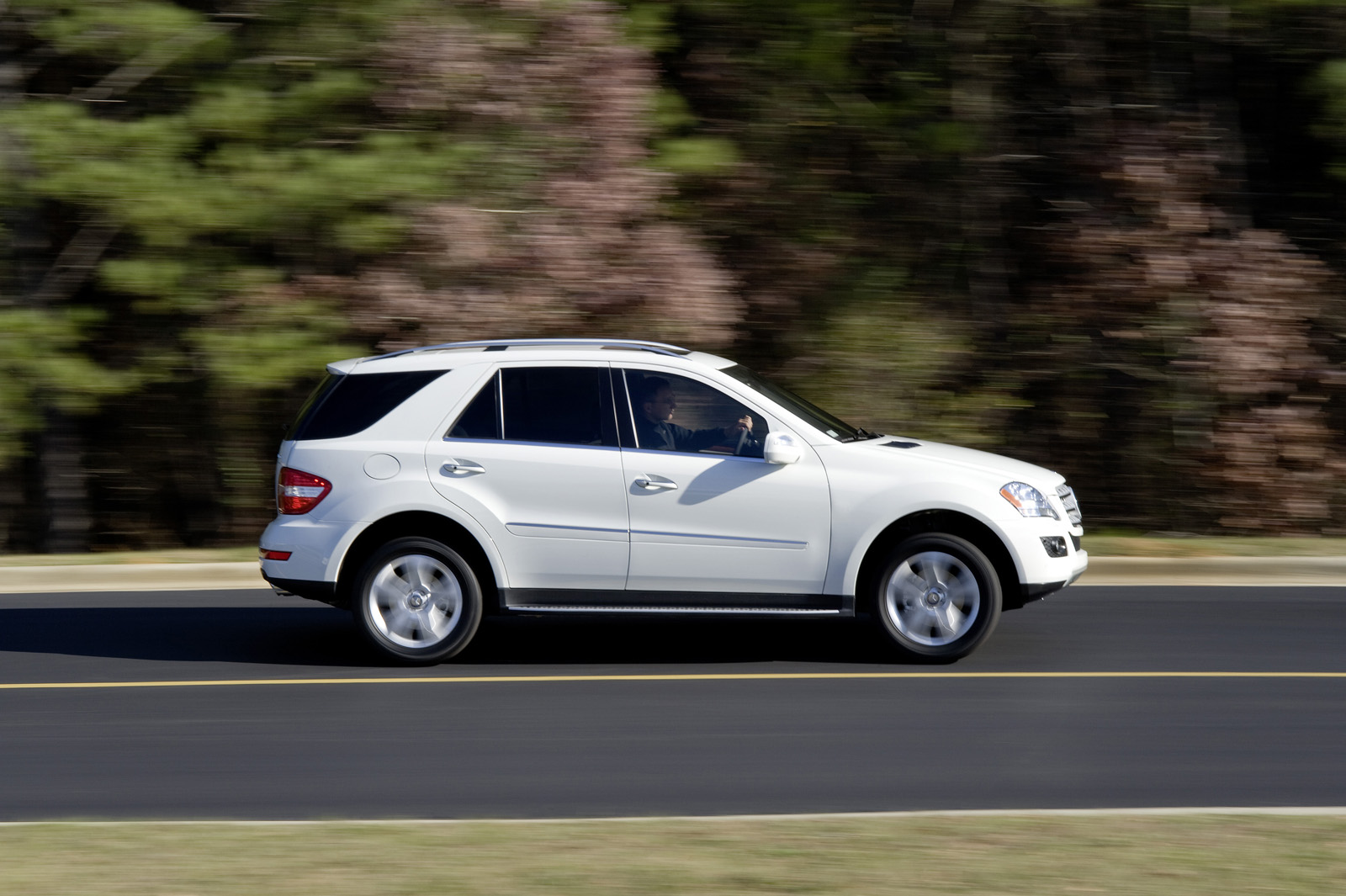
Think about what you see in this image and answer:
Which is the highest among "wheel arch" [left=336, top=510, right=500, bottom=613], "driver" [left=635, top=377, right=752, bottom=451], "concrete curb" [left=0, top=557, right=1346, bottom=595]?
"driver" [left=635, top=377, right=752, bottom=451]

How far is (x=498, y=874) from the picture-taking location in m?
4.86

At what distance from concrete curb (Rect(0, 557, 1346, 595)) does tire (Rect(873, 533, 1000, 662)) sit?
3.33m

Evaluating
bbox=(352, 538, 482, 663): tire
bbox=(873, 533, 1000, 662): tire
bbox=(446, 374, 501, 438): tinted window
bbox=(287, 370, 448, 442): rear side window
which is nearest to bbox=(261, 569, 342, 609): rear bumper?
bbox=(352, 538, 482, 663): tire

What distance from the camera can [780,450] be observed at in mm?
8164

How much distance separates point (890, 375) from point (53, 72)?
9.25 meters

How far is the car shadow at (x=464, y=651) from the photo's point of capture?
28.6ft

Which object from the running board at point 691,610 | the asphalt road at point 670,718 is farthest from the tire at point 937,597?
the running board at point 691,610

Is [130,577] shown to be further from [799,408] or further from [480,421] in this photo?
[799,408]

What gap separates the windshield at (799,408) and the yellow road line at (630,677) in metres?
1.39

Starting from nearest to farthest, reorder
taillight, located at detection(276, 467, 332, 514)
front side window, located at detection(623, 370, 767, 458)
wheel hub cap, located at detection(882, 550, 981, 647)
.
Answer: wheel hub cap, located at detection(882, 550, 981, 647) → front side window, located at detection(623, 370, 767, 458) → taillight, located at detection(276, 467, 332, 514)

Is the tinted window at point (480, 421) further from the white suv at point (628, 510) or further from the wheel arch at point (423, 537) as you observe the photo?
the wheel arch at point (423, 537)

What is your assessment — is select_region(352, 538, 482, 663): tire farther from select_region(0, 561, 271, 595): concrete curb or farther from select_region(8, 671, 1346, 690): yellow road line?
select_region(0, 561, 271, 595): concrete curb

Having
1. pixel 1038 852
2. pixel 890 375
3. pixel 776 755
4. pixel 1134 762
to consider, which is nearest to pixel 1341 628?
pixel 1134 762

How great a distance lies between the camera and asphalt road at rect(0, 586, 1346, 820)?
6.09 meters
